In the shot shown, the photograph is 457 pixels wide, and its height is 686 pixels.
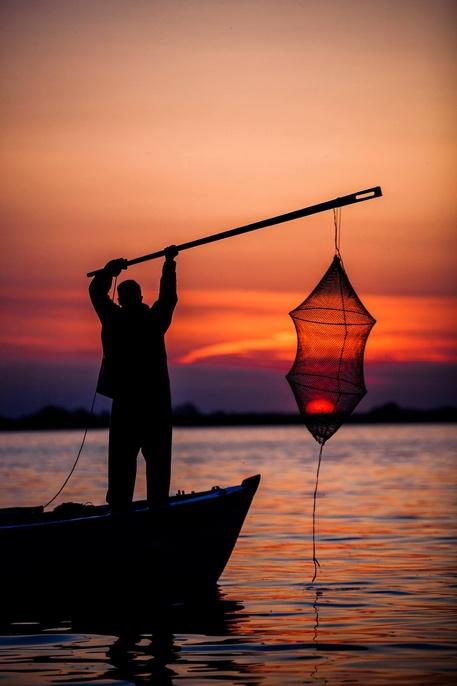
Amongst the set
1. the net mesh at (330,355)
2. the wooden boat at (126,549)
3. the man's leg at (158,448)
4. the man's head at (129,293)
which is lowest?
the wooden boat at (126,549)

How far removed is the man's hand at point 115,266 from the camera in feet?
40.9

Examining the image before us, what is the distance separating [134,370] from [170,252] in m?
1.21

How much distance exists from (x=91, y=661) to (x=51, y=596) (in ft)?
9.14

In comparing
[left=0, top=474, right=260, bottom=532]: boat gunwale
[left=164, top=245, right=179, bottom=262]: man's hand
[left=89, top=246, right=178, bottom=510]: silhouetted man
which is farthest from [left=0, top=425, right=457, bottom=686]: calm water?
[left=164, top=245, right=179, bottom=262]: man's hand

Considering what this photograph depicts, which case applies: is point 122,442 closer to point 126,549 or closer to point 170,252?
point 126,549

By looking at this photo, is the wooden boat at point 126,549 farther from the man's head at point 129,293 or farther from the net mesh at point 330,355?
the man's head at point 129,293

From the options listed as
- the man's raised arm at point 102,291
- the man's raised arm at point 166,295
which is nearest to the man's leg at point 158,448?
the man's raised arm at point 166,295

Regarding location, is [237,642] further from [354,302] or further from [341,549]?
[341,549]

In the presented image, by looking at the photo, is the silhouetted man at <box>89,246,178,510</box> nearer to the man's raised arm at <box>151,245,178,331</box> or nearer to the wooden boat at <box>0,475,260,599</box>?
the man's raised arm at <box>151,245,178,331</box>

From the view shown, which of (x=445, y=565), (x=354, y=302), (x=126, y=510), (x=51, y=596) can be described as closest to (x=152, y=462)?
(x=126, y=510)

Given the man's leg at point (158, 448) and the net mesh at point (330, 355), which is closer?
the man's leg at point (158, 448)

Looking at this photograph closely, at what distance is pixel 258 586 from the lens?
1483 cm

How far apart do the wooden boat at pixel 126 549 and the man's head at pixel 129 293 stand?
216 cm

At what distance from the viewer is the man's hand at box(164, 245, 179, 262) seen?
1233 centimetres
